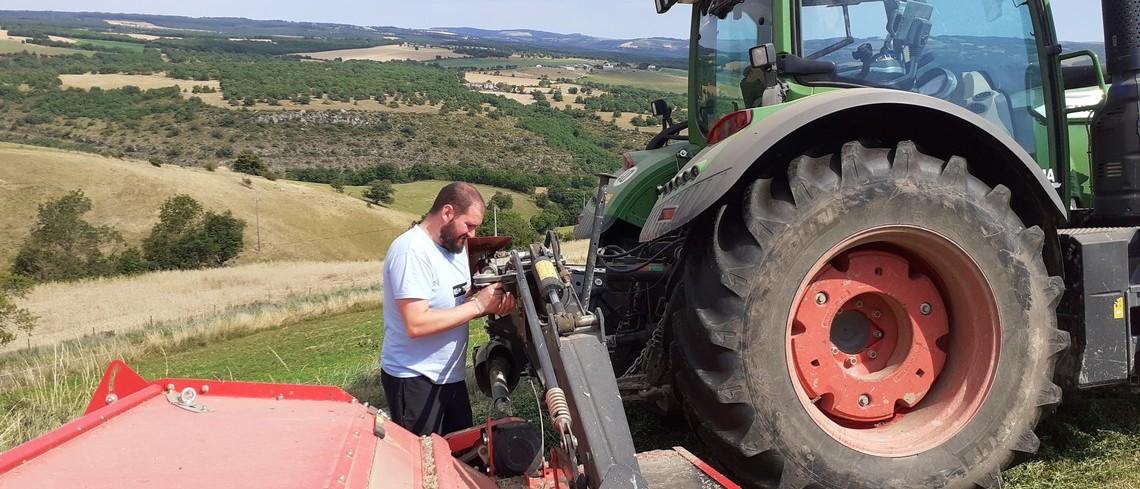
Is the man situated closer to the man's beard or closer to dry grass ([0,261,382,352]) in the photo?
the man's beard

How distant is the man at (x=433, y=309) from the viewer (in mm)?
3576

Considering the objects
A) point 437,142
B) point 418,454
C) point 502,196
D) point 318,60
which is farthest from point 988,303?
point 318,60

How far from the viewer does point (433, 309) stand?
11.6 feet

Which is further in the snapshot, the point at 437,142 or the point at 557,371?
Result: the point at 437,142

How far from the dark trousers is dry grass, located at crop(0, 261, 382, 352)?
22.1 m

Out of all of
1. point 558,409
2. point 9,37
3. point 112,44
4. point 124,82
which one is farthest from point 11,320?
point 9,37

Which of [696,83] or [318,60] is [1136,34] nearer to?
[696,83]

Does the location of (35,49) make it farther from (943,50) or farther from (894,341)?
(894,341)

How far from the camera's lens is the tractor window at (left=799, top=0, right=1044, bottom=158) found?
3.73m

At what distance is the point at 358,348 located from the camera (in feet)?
34.4

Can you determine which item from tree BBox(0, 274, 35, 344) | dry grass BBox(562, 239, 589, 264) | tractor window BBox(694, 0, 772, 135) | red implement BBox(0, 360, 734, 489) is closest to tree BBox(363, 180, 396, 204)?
tree BBox(0, 274, 35, 344)

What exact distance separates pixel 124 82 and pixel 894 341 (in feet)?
444

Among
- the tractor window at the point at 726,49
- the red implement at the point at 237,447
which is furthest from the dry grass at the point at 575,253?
the red implement at the point at 237,447

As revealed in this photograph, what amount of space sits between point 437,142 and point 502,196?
38005mm
